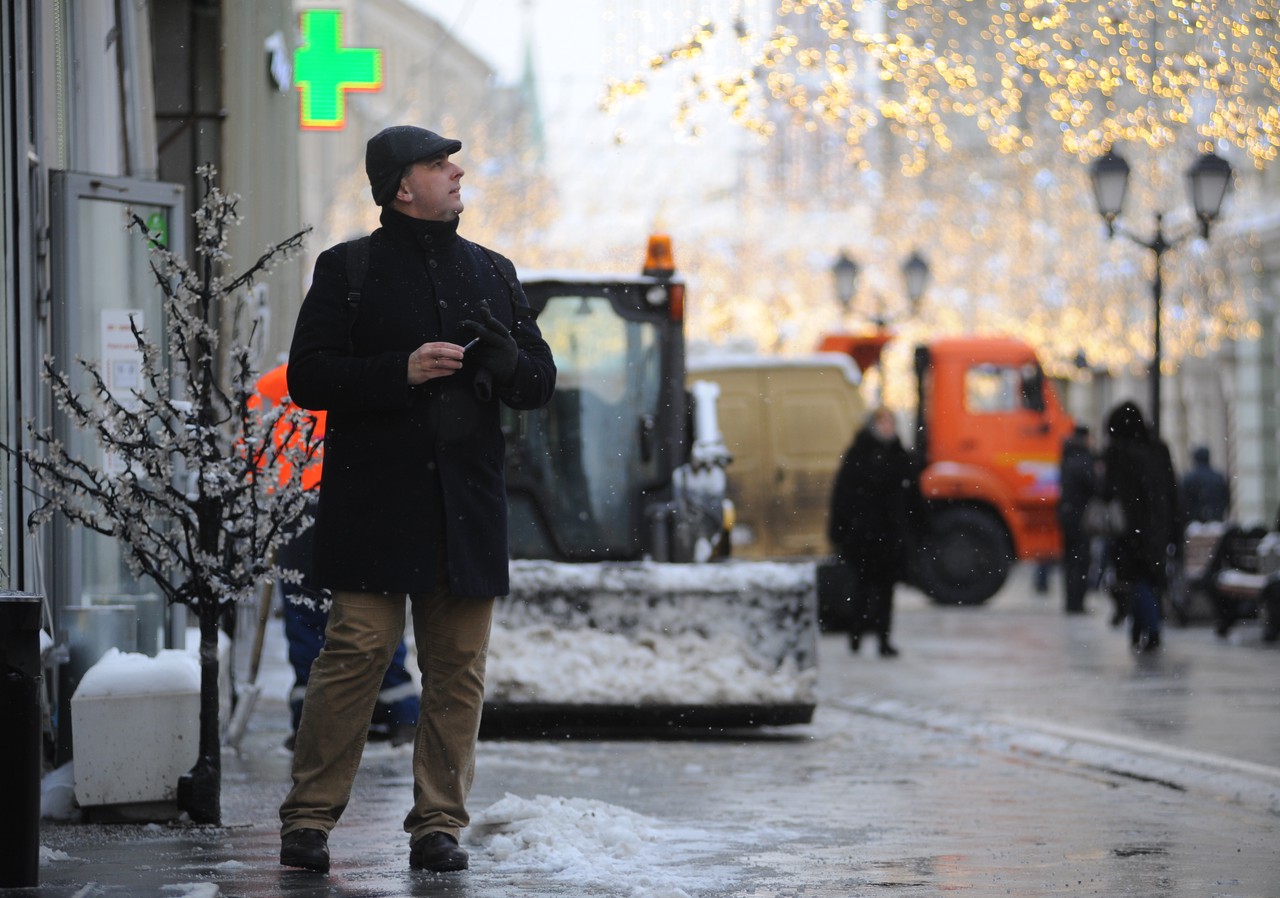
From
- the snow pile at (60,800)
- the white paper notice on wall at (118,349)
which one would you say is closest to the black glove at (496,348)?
the snow pile at (60,800)

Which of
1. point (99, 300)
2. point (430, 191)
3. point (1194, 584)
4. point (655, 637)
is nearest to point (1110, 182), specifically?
point (1194, 584)

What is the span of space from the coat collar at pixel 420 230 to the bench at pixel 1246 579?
1276cm

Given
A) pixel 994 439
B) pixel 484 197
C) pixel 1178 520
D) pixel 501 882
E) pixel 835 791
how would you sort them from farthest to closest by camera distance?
pixel 484 197
pixel 994 439
pixel 1178 520
pixel 835 791
pixel 501 882

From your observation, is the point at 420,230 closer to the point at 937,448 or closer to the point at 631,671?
the point at 631,671

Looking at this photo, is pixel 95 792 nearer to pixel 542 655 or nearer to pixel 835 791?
pixel 835 791

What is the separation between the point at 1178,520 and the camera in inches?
765

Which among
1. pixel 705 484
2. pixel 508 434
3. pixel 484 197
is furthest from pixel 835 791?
pixel 484 197

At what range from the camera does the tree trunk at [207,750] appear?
7277 millimetres

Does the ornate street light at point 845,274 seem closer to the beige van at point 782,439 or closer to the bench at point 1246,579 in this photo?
the beige van at point 782,439

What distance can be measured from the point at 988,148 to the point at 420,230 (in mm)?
35241

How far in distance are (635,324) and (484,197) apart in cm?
3215

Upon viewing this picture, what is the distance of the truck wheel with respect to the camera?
24.5 m

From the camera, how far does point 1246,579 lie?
18594mm

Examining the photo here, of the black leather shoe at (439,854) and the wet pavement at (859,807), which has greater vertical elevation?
the black leather shoe at (439,854)
